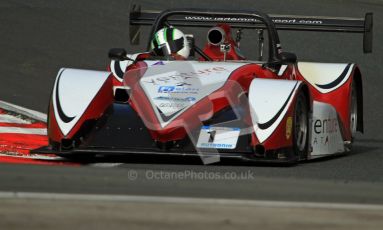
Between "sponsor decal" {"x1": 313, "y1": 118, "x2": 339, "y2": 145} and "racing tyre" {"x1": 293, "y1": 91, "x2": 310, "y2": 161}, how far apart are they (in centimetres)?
20

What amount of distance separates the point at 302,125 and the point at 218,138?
997 mm

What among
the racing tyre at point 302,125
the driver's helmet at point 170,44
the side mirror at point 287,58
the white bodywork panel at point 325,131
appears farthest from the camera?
the driver's helmet at point 170,44

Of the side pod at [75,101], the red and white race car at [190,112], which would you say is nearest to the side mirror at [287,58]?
the red and white race car at [190,112]

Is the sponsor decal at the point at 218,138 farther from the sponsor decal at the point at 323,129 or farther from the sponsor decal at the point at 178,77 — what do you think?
the sponsor decal at the point at 323,129

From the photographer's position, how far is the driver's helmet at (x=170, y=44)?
9.65m

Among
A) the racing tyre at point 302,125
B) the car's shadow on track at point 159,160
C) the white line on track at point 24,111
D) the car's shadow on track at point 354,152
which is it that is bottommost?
the car's shadow on track at point 354,152

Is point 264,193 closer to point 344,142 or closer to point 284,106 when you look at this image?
point 284,106

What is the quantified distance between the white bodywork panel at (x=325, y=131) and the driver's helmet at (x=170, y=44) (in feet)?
4.12

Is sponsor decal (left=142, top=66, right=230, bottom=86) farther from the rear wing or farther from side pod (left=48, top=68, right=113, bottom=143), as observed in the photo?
the rear wing

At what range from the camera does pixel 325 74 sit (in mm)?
10305

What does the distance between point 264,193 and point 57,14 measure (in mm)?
10917

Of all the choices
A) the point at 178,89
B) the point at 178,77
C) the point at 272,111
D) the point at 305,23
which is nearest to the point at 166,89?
the point at 178,89

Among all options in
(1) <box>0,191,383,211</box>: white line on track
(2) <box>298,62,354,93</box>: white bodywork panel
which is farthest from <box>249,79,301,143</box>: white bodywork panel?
(1) <box>0,191,383,211</box>: white line on track

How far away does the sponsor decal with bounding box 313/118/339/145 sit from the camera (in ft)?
30.4
